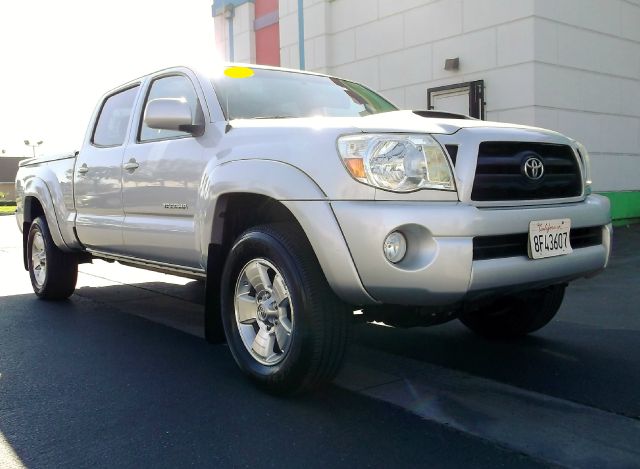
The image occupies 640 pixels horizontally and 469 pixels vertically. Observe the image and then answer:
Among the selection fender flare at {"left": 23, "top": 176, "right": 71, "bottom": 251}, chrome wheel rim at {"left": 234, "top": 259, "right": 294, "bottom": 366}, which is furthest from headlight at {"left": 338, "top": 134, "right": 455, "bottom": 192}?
fender flare at {"left": 23, "top": 176, "right": 71, "bottom": 251}

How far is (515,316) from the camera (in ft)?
14.0

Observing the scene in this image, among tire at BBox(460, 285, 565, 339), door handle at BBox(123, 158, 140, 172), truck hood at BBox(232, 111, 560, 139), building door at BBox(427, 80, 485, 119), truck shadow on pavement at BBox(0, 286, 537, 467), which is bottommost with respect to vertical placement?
truck shadow on pavement at BBox(0, 286, 537, 467)

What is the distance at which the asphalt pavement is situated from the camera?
8.78 ft

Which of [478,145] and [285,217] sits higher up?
[478,145]

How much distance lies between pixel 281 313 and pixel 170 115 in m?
1.37

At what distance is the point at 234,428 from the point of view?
293cm

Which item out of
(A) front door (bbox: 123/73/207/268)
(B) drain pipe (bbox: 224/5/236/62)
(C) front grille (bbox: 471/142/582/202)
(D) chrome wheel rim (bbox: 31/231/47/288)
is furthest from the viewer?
(B) drain pipe (bbox: 224/5/236/62)

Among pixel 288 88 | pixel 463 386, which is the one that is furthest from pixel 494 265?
pixel 288 88

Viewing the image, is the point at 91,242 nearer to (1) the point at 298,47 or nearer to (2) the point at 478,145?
(2) the point at 478,145

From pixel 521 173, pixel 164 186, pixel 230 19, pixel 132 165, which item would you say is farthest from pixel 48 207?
pixel 230 19

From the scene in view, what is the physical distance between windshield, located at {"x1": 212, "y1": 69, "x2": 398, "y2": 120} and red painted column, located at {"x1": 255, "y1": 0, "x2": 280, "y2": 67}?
34.1 feet

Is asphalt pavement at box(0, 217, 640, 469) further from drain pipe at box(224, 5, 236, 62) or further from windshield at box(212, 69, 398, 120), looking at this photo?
drain pipe at box(224, 5, 236, 62)

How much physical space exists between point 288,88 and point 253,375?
1.96 metres

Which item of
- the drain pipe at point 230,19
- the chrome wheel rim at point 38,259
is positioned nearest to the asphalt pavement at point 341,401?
the chrome wheel rim at point 38,259
